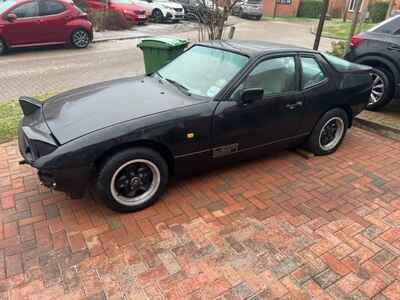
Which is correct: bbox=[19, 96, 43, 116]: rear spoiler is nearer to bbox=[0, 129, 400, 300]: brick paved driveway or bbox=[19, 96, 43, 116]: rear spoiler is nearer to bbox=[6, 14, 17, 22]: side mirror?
bbox=[0, 129, 400, 300]: brick paved driveway

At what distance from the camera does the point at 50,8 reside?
10.1 meters

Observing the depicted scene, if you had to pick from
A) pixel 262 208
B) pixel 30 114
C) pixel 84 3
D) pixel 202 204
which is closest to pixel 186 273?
pixel 202 204

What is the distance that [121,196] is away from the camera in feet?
9.70

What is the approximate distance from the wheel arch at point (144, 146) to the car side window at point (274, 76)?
1.05 metres

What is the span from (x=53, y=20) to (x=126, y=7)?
7.52 m

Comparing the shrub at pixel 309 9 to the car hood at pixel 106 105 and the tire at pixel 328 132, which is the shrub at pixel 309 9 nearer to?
the tire at pixel 328 132

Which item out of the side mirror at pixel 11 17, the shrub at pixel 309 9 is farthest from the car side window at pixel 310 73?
the shrub at pixel 309 9

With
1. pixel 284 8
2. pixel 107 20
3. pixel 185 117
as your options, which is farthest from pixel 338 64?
pixel 284 8

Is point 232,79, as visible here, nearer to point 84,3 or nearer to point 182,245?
point 182,245

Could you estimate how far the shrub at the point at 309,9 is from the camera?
30992 millimetres

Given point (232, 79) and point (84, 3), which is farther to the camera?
point (84, 3)

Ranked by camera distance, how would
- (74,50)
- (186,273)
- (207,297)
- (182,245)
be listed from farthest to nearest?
(74,50), (182,245), (186,273), (207,297)

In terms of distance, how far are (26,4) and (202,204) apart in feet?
32.0

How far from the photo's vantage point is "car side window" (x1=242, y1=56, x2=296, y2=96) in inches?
132
